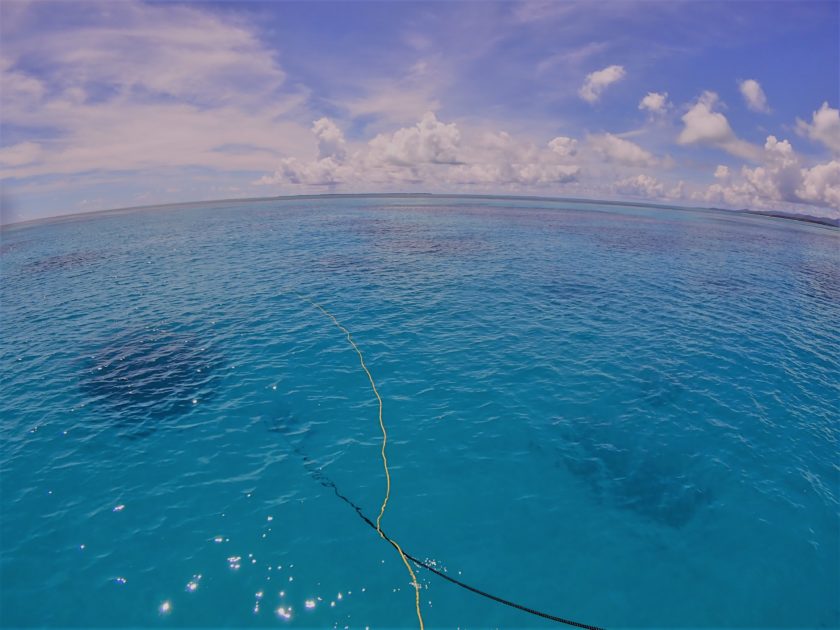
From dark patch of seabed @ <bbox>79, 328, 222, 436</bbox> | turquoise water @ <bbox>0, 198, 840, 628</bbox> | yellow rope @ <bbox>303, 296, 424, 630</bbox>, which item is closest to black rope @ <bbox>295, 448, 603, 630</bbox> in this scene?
yellow rope @ <bbox>303, 296, 424, 630</bbox>

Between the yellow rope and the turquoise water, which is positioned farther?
the turquoise water

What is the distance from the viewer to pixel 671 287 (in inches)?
2015

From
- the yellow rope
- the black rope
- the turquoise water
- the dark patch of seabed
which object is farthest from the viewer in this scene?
the dark patch of seabed

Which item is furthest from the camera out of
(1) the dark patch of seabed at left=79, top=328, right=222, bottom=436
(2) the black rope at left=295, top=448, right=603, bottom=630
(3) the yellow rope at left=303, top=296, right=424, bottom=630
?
(1) the dark patch of seabed at left=79, top=328, right=222, bottom=436

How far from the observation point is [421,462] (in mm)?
19828

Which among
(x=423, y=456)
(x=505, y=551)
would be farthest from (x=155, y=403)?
(x=505, y=551)

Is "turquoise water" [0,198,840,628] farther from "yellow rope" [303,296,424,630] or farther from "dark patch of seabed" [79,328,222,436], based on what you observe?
"yellow rope" [303,296,424,630]

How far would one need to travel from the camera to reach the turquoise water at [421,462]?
548 inches

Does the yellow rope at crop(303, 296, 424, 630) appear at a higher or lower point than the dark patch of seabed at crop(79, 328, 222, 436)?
lower

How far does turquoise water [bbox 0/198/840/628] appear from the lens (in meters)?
13.9

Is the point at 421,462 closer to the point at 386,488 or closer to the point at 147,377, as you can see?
the point at 386,488

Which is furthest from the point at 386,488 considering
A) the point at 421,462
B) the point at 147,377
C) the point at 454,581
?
the point at 147,377

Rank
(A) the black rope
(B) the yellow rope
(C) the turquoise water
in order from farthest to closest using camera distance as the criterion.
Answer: (C) the turquoise water
(B) the yellow rope
(A) the black rope

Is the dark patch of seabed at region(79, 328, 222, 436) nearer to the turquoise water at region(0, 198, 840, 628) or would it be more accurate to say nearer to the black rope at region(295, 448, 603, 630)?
the turquoise water at region(0, 198, 840, 628)
